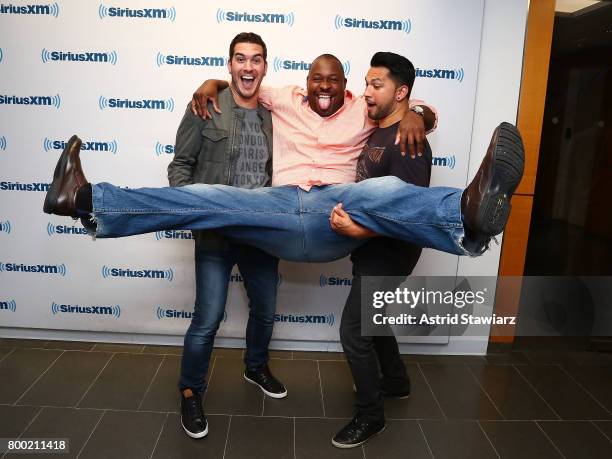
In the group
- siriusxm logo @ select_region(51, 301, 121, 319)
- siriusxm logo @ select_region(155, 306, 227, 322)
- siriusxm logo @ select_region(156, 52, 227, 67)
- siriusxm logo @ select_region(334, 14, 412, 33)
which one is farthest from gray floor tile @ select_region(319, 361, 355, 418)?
siriusxm logo @ select_region(334, 14, 412, 33)

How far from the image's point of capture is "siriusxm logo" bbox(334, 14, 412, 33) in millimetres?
2842

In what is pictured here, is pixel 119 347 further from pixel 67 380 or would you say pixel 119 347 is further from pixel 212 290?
pixel 212 290

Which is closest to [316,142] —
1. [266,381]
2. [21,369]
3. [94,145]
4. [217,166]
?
[217,166]

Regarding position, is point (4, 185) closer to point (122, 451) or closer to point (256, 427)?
point (122, 451)

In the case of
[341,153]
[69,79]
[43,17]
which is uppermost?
[43,17]

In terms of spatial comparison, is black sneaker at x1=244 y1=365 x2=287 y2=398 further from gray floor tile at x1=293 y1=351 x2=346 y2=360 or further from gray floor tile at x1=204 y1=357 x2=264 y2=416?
gray floor tile at x1=293 y1=351 x2=346 y2=360

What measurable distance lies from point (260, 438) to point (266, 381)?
419mm

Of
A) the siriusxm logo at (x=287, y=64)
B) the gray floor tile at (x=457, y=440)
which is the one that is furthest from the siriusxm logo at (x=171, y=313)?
the siriusxm logo at (x=287, y=64)

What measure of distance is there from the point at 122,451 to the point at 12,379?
95 centimetres

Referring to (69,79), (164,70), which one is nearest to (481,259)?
(164,70)

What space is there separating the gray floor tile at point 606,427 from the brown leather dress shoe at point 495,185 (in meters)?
1.41

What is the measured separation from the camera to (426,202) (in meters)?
1.94

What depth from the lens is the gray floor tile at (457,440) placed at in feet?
7.47

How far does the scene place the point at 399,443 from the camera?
233cm
